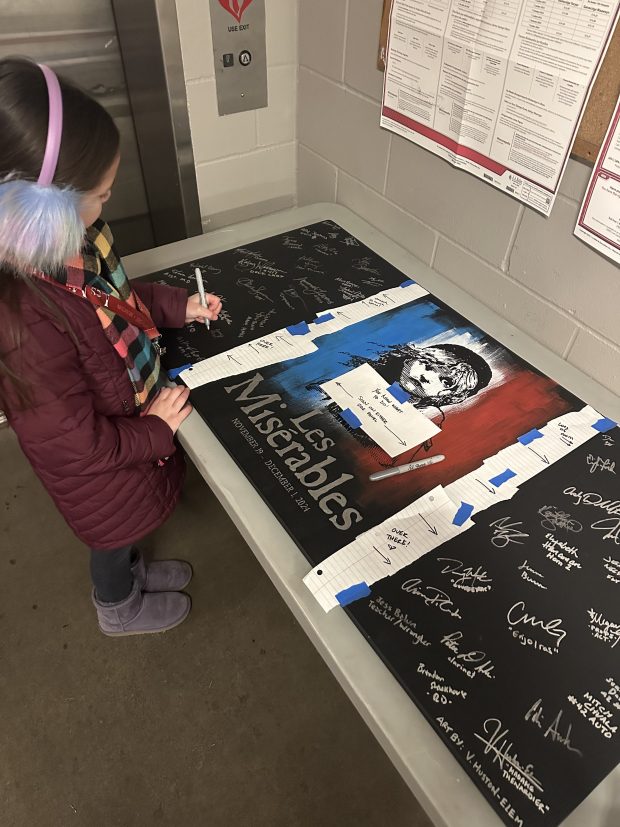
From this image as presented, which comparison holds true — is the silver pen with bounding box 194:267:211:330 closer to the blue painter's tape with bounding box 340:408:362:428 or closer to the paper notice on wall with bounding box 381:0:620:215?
the blue painter's tape with bounding box 340:408:362:428

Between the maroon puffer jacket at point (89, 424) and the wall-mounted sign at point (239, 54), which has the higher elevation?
the wall-mounted sign at point (239, 54)

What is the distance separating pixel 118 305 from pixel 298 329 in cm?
31

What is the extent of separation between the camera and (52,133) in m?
0.63

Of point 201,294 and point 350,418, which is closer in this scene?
point 350,418

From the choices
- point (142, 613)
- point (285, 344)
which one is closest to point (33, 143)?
point (285, 344)

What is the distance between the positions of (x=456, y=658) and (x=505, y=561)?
0.46 ft

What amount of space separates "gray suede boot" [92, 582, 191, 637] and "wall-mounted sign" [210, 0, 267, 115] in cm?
110

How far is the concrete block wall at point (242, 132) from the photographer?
1.19 metres
